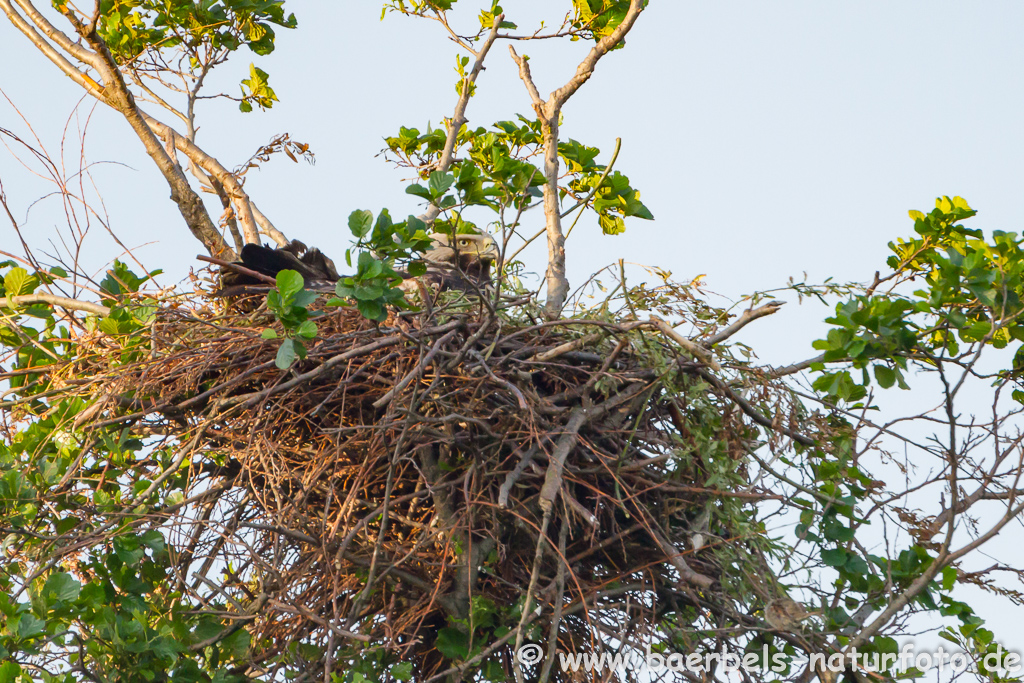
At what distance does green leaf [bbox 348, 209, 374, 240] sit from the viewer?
2.57m

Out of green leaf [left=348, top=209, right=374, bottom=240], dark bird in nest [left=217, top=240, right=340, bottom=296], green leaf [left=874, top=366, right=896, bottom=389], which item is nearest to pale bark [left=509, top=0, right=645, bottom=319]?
dark bird in nest [left=217, top=240, right=340, bottom=296]

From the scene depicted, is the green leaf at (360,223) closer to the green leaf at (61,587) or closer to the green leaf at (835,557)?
the green leaf at (61,587)

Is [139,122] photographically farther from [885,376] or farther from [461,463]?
[885,376]

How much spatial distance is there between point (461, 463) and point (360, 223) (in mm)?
847

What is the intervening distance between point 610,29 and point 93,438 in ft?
8.57

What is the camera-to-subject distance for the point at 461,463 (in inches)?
117

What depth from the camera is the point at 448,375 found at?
9.37ft

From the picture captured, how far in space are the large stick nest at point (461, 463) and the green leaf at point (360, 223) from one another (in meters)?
0.29

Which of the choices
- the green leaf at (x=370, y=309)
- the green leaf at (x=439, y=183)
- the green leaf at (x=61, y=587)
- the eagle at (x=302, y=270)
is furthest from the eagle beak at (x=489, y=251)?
the green leaf at (x=61, y=587)

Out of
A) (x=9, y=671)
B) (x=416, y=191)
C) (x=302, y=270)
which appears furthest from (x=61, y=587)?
(x=416, y=191)

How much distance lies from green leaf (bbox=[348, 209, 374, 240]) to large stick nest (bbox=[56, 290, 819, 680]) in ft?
0.96

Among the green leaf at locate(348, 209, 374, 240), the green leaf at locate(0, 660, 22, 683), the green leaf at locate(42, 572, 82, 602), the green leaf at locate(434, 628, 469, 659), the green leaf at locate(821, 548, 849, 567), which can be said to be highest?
Answer: the green leaf at locate(348, 209, 374, 240)

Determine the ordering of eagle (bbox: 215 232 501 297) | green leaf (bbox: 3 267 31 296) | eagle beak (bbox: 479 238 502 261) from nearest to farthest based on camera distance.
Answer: eagle (bbox: 215 232 501 297) → green leaf (bbox: 3 267 31 296) → eagle beak (bbox: 479 238 502 261)

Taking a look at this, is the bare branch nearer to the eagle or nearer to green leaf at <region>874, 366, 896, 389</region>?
the eagle
